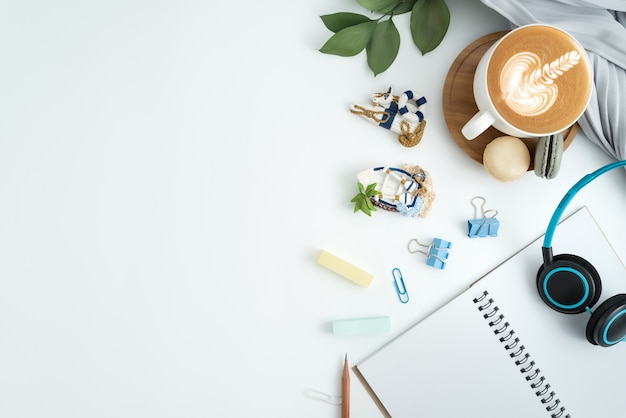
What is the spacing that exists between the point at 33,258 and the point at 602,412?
938 mm

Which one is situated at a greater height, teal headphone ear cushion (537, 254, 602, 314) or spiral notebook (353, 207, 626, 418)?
teal headphone ear cushion (537, 254, 602, 314)

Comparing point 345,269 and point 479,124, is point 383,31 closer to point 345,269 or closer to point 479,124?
point 479,124

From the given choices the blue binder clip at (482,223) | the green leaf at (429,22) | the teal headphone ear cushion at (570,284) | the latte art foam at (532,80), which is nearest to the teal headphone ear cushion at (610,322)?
the teal headphone ear cushion at (570,284)

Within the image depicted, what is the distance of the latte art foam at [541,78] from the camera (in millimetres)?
708

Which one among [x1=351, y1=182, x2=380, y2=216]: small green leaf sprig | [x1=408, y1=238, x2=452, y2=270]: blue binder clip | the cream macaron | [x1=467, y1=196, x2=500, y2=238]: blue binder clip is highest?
the cream macaron

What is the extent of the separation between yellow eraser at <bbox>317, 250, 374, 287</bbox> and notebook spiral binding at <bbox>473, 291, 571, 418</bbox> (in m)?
0.18

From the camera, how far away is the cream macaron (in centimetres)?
74

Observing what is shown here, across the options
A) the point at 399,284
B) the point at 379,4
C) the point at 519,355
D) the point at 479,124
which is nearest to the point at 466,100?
the point at 479,124

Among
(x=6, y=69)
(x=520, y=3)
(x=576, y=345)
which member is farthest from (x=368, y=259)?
(x=6, y=69)

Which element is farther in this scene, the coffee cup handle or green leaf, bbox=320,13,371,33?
green leaf, bbox=320,13,371,33

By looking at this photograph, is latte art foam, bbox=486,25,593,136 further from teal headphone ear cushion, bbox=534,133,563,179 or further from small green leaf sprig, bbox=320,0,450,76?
small green leaf sprig, bbox=320,0,450,76

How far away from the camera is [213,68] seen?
32.0 inches

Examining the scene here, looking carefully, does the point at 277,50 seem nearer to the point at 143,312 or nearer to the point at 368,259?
the point at 368,259

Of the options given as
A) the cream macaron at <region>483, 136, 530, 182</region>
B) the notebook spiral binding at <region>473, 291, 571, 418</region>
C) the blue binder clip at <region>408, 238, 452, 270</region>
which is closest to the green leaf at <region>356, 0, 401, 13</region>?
the cream macaron at <region>483, 136, 530, 182</region>
